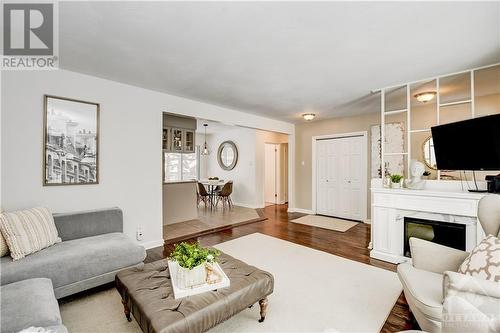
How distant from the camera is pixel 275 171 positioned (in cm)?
828

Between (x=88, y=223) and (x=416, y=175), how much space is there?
428 cm

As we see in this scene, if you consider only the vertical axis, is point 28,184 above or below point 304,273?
above

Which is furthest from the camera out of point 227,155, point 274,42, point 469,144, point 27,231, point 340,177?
point 227,155

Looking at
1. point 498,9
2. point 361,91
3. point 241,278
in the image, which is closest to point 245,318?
point 241,278

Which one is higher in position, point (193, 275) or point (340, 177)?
point (340, 177)

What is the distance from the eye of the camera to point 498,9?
1798 millimetres

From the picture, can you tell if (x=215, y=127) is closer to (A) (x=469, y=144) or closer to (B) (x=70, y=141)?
(B) (x=70, y=141)

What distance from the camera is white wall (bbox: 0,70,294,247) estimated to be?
2598mm

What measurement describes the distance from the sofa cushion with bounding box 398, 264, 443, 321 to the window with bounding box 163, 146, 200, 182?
473 cm

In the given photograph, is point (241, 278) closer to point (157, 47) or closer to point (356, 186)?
point (157, 47)

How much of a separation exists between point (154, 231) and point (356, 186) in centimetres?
455

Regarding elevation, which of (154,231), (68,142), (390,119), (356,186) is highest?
(390,119)

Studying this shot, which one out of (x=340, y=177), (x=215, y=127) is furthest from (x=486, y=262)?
(x=215, y=127)

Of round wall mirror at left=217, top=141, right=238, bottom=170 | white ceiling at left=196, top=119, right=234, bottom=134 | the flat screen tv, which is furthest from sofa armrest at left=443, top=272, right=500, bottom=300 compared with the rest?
round wall mirror at left=217, top=141, right=238, bottom=170
